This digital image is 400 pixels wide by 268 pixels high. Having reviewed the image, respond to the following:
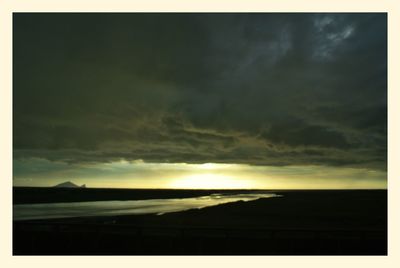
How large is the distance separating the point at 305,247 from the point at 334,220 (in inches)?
743

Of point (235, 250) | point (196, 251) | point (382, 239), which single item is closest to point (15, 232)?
point (196, 251)

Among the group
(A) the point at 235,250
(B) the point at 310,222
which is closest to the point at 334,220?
(B) the point at 310,222

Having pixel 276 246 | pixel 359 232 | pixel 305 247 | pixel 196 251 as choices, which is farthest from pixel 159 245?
pixel 359 232

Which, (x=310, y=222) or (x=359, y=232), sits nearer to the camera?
(x=359, y=232)

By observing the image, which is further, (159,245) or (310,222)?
(310,222)

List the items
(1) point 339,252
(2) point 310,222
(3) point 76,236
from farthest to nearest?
(2) point 310,222 → (3) point 76,236 → (1) point 339,252

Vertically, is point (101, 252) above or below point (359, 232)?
below

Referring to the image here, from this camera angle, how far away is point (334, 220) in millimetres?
32938

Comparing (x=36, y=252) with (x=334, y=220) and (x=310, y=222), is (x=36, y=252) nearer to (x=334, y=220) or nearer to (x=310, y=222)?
(x=310, y=222)

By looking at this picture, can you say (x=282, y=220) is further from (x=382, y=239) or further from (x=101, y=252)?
(x=101, y=252)

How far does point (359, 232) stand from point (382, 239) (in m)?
1.11

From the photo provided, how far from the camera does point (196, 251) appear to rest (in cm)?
1588

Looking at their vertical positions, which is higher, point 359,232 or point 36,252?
point 359,232

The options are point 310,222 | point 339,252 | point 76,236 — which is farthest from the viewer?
point 310,222
